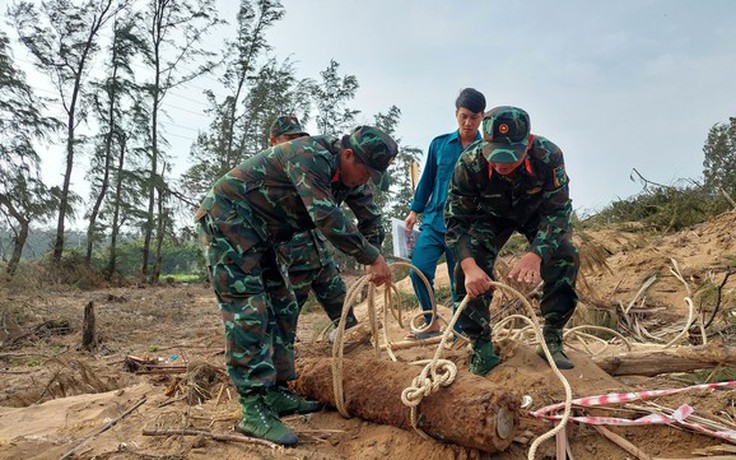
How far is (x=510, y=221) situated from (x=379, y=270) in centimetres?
92

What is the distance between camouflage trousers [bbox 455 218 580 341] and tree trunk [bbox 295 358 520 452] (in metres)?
0.47

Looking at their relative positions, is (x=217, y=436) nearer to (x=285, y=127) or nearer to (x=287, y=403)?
(x=287, y=403)

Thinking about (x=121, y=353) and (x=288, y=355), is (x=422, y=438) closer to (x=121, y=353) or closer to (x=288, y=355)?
(x=288, y=355)

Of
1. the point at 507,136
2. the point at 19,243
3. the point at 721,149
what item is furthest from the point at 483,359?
the point at 721,149

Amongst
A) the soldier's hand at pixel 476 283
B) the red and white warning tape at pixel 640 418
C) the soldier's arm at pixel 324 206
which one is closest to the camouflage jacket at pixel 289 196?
the soldier's arm at pixel 324 206

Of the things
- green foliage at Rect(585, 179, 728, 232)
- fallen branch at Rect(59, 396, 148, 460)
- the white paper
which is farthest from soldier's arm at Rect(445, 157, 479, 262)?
green foliage at Rect(585, 179, 728, 232)

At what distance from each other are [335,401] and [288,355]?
0.40 meters

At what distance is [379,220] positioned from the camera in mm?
3023

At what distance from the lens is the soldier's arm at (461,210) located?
2.83 metres

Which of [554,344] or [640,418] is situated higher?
[554,344]

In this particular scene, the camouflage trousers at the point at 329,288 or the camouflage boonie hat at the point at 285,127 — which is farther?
the camouflage boonie hat at the point at 285,127

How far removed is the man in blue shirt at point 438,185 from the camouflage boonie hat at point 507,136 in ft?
4.50

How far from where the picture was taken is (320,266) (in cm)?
337

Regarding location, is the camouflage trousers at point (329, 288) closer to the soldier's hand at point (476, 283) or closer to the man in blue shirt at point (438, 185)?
the man in blue shirt at point (438, 185)
